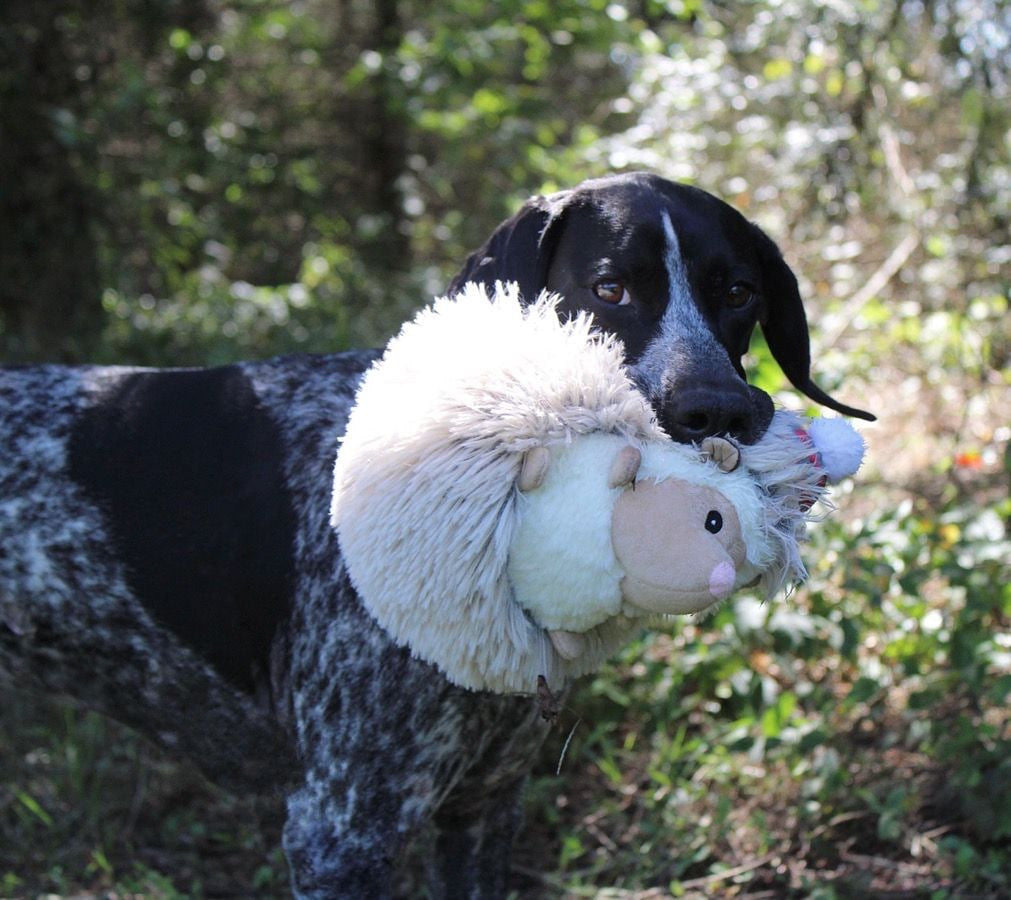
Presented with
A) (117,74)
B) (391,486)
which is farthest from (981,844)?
(117,74)

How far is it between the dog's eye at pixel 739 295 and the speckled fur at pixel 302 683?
89cm

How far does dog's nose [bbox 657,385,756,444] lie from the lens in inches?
90.6

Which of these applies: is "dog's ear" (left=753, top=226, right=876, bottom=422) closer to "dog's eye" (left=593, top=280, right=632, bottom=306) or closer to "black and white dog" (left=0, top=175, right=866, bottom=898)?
"black and white dog" (left=0, top=175, right=866, bottom=898)

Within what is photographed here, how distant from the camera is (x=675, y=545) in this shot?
2.04m

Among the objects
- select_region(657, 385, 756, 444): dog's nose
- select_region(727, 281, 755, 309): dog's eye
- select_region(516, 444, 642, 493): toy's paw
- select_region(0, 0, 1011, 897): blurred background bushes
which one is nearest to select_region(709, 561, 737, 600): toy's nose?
select_region(516, 444, 642, 493): toy's paw

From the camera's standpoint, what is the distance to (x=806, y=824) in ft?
12.0

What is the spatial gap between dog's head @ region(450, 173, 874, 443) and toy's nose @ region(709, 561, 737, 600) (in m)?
0.47

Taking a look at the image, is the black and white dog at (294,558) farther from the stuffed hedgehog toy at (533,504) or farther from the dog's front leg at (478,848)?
the stuffed hedgehog toy at (533,504)

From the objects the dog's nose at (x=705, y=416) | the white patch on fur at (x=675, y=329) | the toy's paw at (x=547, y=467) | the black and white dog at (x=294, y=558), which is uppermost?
the white patch on fur at (x=675, y=329)

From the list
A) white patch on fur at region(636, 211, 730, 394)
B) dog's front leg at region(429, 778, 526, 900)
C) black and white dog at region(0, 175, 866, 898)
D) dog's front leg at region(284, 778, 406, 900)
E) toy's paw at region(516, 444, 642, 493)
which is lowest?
dog's front leg at region(429, 778, 526, 900)

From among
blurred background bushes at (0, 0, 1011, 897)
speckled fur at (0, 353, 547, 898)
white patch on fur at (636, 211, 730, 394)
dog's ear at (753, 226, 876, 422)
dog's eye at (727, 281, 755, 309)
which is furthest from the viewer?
blurred background bushes at (0, 0, 1011, 897)

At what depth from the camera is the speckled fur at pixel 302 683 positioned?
258cm

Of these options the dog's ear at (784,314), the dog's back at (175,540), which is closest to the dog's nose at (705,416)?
the dog's ear at (784,314)

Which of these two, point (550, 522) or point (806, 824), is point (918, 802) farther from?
point (550, 522)
